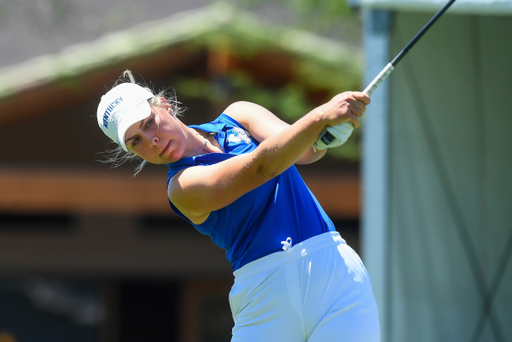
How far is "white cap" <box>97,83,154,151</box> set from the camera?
2.07m

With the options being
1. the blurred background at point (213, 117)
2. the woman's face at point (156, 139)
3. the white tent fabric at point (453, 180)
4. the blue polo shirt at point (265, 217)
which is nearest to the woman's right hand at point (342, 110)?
the blue polo shirt at point (265, 217)

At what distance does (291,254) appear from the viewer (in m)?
2.04

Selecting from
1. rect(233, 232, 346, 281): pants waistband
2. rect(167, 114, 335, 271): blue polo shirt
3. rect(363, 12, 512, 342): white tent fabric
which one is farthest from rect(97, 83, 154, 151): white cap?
rect(363, 12, 512, 342): white tent fabric

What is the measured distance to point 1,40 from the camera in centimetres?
860

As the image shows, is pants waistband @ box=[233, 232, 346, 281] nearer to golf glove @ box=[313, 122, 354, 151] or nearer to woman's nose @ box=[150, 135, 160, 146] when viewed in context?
golf glove @ box=[313, 122, 354, 151]

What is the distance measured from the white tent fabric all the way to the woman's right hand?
2049mm

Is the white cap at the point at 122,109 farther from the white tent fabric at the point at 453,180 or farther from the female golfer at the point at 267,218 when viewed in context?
the white tent fabric at the point at 453,180

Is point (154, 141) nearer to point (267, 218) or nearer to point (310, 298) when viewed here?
point (267, 218)

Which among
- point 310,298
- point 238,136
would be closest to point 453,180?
point 238,136

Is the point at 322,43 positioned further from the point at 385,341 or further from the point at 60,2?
the point at 385,341

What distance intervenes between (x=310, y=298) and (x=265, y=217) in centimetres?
29

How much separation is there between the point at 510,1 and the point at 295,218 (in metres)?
2.04

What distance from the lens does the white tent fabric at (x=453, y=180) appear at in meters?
3.97

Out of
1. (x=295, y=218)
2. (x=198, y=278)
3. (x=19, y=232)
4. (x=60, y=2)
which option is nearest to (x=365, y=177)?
(x=295, y=218)
